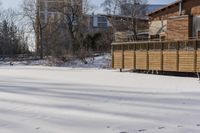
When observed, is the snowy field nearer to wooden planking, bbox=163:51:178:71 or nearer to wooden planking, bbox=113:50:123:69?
wooden planking, bbox=163:51:178:71

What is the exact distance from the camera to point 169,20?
3512 centimetres

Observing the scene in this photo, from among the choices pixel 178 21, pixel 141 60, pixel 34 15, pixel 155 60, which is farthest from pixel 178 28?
pixel 34 15

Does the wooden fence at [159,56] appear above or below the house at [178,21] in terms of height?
below

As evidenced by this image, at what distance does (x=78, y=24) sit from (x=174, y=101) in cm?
5406

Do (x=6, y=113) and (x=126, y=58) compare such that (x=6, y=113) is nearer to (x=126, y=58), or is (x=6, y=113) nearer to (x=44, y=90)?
(x=44, y=90)

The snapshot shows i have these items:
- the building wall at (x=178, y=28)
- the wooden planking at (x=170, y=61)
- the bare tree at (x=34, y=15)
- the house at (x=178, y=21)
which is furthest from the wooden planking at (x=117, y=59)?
the bare tree at (x=34, y=15)

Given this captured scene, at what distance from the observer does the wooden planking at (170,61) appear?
28.1 metres

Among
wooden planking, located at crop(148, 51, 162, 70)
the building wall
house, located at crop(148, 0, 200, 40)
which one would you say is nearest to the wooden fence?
wooden planking, located at crop(148, 51, 162, 70)

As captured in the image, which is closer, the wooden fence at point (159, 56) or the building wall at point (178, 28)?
the wooden fence at point (159, 56)

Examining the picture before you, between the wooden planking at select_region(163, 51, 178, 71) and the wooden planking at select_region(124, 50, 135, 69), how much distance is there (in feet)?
11.7

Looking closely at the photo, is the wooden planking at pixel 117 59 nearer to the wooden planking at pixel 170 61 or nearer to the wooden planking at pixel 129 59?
the wooden planking at pixel 129 59

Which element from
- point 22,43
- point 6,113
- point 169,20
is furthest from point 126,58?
point 22,43

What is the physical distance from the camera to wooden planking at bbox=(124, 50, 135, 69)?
32281 mm

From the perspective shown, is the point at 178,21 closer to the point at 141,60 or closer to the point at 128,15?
the point at 141,60
